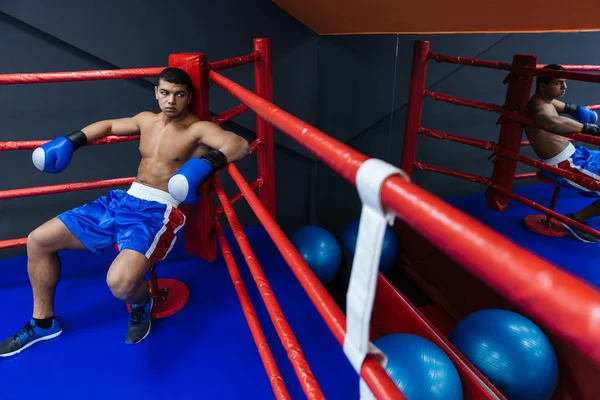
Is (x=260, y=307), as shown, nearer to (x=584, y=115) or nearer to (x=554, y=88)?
(x=554, y=88)

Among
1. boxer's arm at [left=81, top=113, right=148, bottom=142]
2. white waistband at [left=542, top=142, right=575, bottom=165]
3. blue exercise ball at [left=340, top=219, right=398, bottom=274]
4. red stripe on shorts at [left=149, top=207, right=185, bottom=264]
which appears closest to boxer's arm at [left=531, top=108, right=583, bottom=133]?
white waistband at [left=542, top=142, right=575, bottom=165]

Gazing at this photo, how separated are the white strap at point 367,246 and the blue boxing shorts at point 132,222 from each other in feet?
3.03

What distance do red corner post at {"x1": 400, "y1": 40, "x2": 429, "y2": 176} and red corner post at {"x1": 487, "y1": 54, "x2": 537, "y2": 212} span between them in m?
0.45

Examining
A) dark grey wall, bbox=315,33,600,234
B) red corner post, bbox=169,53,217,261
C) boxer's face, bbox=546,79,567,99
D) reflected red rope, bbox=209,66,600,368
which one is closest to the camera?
reflected red rope, bbox=209,66,600,368

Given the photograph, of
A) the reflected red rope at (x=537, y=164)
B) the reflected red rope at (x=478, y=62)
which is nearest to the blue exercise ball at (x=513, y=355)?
the reflected red rope at (x=537, y=164)

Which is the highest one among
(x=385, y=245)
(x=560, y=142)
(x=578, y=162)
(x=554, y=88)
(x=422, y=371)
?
(x=554, y=88)

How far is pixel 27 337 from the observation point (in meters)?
1.28

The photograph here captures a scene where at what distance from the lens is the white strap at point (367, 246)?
46 centimetres

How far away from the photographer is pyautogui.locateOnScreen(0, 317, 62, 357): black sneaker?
125 centimetres

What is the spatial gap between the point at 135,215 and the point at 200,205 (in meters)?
0.27

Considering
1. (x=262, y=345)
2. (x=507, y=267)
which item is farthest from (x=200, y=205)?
(x=507, y=267)

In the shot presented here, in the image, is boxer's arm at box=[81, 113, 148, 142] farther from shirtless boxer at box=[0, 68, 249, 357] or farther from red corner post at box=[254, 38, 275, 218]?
red corner post at box=[254, 38, 275, 218]

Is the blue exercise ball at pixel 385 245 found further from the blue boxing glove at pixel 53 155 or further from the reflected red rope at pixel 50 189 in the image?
the blue boxing glove at pixel 53 155

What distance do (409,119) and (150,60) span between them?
1.49 m
